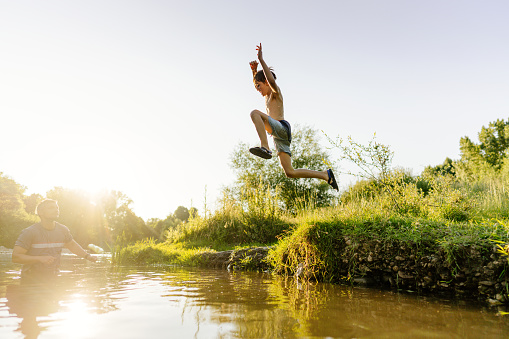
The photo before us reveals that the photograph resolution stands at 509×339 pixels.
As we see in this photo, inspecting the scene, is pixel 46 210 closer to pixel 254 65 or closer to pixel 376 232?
pixel 254 65

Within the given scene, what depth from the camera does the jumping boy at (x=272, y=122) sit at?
429 cm

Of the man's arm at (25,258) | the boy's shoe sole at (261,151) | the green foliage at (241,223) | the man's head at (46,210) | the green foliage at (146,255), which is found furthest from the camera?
the green foliage at (241,223)

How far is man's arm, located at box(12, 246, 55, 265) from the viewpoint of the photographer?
505cm

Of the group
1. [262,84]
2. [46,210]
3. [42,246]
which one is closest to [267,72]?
[262,84]

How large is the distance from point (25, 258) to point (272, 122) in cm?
437

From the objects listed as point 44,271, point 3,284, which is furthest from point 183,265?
point 3,284

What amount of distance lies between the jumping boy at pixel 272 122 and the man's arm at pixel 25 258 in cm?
376

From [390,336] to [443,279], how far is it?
218 centimetres

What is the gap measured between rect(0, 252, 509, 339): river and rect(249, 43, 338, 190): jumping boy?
1701 mm

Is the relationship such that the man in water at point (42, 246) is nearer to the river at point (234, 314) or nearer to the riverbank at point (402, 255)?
the river at point (234, 314)

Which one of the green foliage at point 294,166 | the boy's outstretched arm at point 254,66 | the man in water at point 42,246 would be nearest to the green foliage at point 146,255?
the man in water at point 42,246

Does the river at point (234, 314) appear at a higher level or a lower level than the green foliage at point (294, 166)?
lower

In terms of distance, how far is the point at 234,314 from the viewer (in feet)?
8.64

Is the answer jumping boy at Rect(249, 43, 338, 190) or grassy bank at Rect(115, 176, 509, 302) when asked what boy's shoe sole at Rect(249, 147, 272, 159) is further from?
grassy bank at Rect(115, 176, 509, 302)
